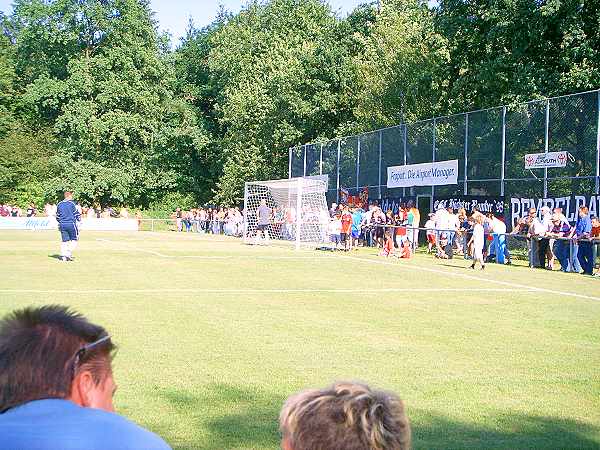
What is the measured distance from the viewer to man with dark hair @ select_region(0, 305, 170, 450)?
2.30 meters

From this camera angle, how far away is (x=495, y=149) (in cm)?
3272

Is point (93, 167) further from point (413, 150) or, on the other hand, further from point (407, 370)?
point (407, 370)

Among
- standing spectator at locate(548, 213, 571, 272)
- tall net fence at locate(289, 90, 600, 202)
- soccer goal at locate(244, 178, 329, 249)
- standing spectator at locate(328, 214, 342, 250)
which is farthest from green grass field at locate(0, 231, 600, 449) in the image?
soccer goal at locate(244, 178, 329, 249)

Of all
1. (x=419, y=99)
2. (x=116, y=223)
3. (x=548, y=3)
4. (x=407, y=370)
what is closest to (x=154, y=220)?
(x=116, y=223)

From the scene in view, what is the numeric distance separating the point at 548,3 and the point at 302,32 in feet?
120

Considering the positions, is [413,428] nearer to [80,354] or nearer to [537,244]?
[80,354]

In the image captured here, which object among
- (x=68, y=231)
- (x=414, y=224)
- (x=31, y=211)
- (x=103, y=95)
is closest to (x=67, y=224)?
(x=68, y=231)

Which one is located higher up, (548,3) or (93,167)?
(548,3)

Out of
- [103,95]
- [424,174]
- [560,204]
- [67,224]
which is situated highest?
[103,95]

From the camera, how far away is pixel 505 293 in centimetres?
1822

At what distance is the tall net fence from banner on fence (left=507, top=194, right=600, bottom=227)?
0.31 metres

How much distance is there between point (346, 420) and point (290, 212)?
129ft

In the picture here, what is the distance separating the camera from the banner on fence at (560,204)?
86.2 ft

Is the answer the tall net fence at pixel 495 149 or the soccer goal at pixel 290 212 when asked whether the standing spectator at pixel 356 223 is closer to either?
the soccer goal at pixel 290 212
